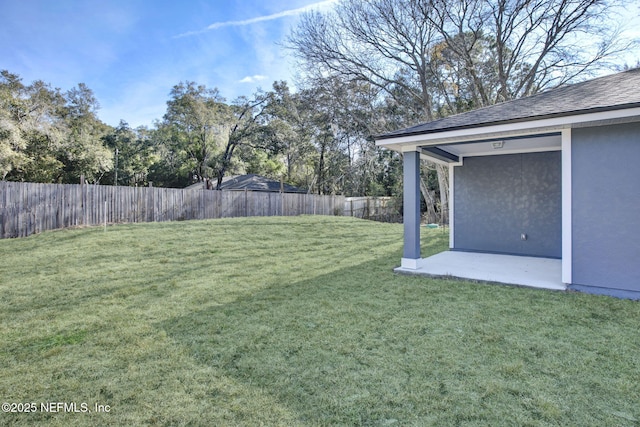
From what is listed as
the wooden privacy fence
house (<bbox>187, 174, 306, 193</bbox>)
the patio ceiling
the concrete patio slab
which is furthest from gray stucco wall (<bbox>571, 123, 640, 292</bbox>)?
→ house (<bbox>187, 174, 306, 193</bbox>)

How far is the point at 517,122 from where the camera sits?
4.46 metres

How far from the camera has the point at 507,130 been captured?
459 cm

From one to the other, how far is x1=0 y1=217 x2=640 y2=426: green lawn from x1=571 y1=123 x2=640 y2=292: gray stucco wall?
385 mm

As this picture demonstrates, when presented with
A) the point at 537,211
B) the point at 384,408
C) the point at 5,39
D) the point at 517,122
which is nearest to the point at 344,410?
the point at 384,408

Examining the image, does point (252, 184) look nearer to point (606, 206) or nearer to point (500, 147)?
point (500, 147)

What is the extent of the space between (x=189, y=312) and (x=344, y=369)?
202cm

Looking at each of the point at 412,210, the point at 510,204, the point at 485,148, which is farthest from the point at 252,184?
the point at 412,210

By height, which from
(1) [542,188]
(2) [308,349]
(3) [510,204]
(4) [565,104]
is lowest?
(2) [308,349]

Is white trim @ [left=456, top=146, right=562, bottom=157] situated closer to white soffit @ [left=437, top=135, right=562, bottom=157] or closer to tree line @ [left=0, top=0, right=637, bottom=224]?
white soffit @ [left=437, top=135, right=562, bottom=157]

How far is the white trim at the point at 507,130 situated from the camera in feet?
12.6

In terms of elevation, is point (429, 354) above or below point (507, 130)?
below

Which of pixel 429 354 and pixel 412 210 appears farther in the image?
pixel 412 210

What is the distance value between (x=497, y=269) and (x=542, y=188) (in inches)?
86.1

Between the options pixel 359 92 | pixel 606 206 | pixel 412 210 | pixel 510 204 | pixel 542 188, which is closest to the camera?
pixel 606 206
